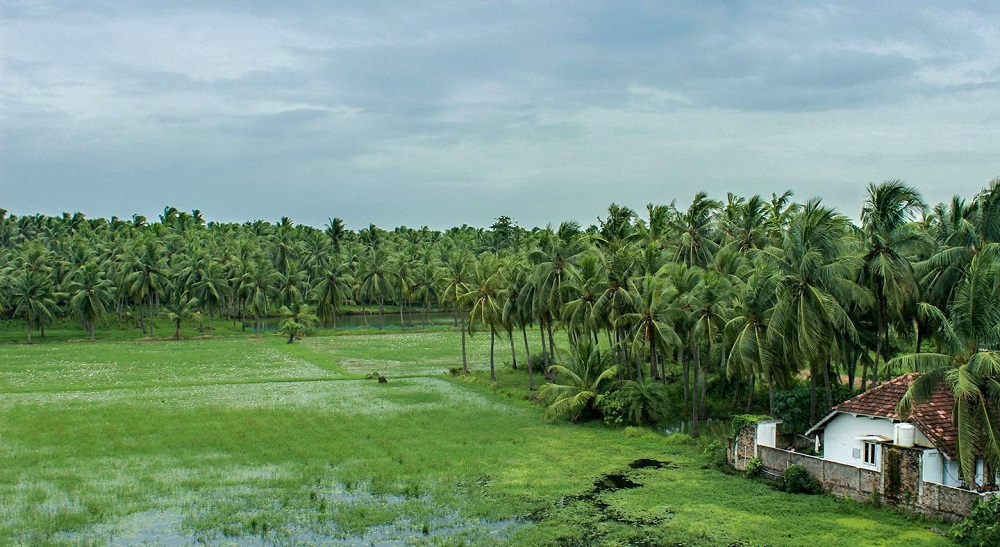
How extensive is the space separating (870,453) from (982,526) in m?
5.61

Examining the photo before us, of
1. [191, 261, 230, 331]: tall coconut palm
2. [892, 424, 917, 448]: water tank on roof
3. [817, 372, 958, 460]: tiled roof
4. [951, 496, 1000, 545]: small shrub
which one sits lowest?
[951, 496, 1000, 545]: small shrub

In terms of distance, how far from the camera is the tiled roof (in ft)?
76.7

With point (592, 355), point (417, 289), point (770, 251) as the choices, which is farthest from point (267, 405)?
point (417, 289)

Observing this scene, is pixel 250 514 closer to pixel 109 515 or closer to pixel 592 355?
pixel 109 515

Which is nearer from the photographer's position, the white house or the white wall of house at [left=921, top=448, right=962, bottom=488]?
the white wall of house at [left=921, top=448, right=962, bottom=488]

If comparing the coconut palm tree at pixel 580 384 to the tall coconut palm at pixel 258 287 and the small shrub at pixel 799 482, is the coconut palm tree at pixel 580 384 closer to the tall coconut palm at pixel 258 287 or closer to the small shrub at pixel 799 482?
the small shrub at pixel 799 482

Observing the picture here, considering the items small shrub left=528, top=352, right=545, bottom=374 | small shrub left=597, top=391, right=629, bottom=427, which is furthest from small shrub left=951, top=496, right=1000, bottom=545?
small shrub left=528, top=352, right=545, bottom=374

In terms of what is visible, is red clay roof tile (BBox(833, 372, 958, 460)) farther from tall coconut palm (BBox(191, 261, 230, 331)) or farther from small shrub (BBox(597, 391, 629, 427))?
tall coconut palm (BBox(191, 261, 230, 331))

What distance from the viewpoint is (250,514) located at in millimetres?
24031

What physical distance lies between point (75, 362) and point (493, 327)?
120 ft

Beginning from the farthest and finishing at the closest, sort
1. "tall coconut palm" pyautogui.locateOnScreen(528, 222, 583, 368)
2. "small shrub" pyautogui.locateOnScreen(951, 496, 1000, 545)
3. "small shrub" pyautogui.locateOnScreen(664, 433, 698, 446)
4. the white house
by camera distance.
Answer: "tall coconut palm" pyautogui.locateOnScreen(528, 222, 583, 368), "small shrub" pyautogui.locateOnScreen(664, 433, 698, 446), the white house, "small shrub" pyautogui.locateOnScreen(951, 496, 1000, 545)

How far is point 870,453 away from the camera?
25.5m

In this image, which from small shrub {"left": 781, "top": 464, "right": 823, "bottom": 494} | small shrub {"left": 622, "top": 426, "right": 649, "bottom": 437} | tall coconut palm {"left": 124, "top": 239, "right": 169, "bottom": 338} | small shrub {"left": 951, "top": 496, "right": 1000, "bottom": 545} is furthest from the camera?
tall coconut palm {"left": 124, "top": 239, "right": 169, "bottom": 338}

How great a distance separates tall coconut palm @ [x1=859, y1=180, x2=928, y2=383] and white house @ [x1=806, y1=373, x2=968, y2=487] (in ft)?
12.1
